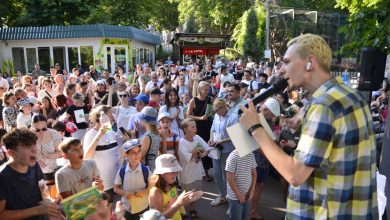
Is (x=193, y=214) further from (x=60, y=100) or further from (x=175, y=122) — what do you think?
(x=60, y=100)

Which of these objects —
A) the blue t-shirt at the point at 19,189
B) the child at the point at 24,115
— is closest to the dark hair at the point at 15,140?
the blue t-shirt at the point at 19,189

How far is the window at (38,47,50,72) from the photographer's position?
20922 mm

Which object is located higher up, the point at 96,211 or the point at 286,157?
the point at 286,157

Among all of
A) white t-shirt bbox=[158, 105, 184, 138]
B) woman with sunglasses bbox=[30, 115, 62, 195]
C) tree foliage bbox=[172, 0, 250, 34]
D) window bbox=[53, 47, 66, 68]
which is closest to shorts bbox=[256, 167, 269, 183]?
white t-shirt bbox=[158, 105, 184, 138]

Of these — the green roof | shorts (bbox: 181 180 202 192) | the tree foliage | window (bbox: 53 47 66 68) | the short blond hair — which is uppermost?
the tree foliage

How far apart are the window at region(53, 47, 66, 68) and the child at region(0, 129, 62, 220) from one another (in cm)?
1878

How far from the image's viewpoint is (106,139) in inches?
195

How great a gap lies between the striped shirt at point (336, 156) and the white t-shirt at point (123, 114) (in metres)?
5.17

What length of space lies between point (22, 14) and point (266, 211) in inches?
980

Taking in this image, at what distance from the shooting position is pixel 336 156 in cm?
178

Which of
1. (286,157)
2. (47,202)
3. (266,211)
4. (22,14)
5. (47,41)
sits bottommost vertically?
(266,211)

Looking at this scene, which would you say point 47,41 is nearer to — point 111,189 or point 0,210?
point 111,189

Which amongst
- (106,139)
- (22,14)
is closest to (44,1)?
(22,14)

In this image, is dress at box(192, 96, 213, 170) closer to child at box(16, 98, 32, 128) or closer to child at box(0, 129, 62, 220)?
child at box(16, 98, 32, 128)
